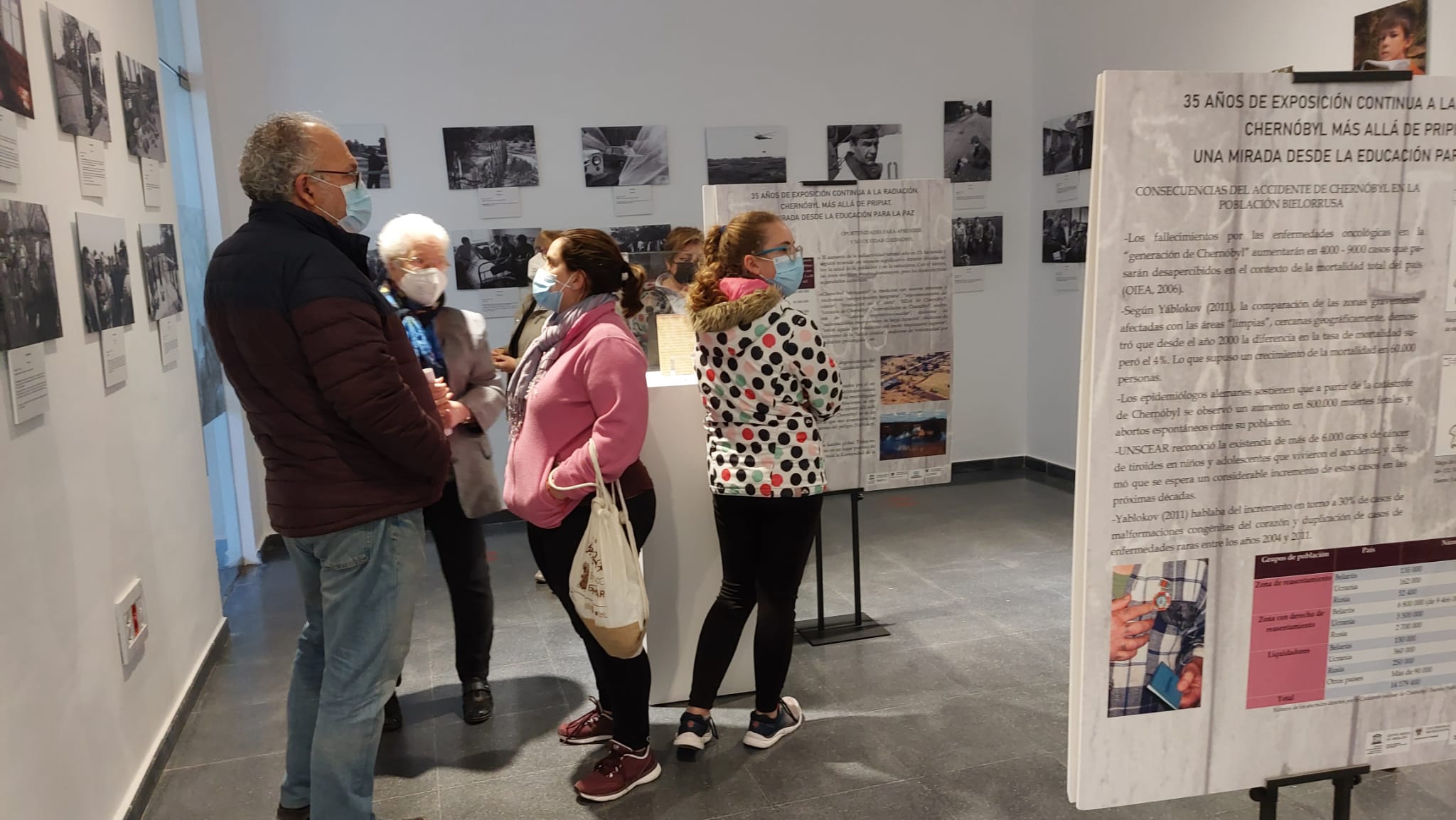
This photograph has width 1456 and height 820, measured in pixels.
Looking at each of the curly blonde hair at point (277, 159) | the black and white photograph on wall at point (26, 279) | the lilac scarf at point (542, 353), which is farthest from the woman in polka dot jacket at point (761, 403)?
the black and white photograph on wall at point (26, 279)

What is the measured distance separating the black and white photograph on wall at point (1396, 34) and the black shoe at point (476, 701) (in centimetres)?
421

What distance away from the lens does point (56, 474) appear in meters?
2.41

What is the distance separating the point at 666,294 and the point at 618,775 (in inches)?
73.2

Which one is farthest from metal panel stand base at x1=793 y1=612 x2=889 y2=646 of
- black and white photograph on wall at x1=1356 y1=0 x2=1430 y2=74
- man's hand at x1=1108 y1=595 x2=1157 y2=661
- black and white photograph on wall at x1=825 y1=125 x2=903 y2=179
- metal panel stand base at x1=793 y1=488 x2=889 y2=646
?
black and white photograph on wall at x1=825 y1=125 x2=903 y2=179

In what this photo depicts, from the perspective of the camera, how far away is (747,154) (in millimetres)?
6320

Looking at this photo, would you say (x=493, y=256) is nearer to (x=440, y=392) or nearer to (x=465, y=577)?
(x=465, y=577)

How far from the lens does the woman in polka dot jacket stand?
2.80m

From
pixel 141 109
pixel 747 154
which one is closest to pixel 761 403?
pixel 141 109

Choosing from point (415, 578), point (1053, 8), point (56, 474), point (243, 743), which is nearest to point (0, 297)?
point (56, 474)

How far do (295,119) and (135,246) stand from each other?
1.52 metres

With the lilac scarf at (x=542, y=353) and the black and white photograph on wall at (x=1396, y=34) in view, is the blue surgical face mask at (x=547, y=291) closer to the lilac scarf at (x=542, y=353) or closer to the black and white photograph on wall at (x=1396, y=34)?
the lilac scarf at (x=542, y=353)

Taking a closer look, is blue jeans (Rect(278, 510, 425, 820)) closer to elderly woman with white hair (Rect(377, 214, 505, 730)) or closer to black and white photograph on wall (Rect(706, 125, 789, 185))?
elderly woman with white hair (Rect(377, 214, 505, 730))

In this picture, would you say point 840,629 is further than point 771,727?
Yes

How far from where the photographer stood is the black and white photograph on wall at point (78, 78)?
8.71 ft
